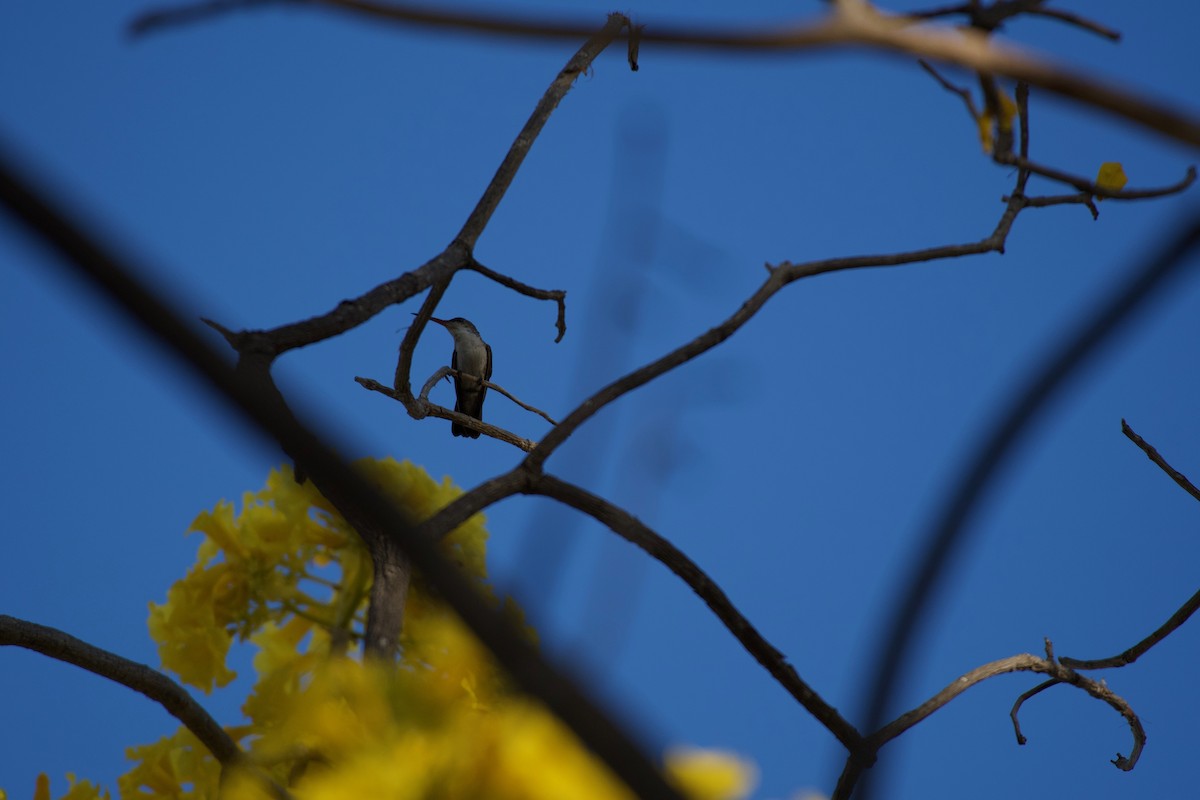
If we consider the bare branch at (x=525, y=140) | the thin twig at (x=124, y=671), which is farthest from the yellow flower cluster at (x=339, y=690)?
the bare branch at (x=525, y=140)

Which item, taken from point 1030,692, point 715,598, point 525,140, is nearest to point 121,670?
point 715,598

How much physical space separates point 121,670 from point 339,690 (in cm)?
76

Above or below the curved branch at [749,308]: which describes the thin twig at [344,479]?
below

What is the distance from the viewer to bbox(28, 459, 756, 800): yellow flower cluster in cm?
33

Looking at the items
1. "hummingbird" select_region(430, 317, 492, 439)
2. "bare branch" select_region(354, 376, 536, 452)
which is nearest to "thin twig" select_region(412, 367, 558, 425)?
"bare branch" select_region(354, 376, 536, 452)

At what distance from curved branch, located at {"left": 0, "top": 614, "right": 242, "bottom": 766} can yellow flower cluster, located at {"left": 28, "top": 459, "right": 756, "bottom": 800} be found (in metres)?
0.03

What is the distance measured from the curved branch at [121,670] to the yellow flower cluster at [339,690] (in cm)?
3

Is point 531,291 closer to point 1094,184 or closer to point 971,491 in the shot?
point 1094,184

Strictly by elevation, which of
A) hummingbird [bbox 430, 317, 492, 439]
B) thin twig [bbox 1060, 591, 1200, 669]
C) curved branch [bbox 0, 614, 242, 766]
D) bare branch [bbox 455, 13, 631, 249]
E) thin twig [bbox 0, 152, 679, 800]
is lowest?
thin twig [bbox 0, 152, 679, 800]

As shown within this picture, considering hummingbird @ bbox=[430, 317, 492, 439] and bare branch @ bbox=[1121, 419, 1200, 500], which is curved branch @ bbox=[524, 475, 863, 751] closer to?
bare branch @ bbox=[1121, 419, 1200, 500]

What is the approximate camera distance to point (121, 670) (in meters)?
1.09

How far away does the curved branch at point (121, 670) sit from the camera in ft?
3.38

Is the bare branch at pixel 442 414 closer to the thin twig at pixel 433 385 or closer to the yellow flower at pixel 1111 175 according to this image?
the thin twig at pixel 433 385

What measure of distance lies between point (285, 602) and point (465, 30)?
2.87 ft
